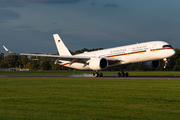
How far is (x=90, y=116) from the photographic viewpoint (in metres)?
8.95

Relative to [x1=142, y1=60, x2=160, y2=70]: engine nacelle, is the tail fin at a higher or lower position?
higher

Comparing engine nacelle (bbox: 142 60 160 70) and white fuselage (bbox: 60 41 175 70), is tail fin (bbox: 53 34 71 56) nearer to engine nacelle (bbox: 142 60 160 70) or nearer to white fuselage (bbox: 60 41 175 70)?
white fuselage (bbox: 60 41 175 70)

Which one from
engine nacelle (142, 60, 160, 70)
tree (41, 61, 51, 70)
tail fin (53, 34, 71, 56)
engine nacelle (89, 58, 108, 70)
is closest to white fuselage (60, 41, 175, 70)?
engine nacelle (89, 58, 108, 70)

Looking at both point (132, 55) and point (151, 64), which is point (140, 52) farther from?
point (151, 64)

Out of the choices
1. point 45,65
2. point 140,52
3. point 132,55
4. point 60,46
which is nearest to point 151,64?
point 132,55

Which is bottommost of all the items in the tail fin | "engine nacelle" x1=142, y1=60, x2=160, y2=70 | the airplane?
"engine nacelle" x1=142, y1=60, x2=160, y2=70

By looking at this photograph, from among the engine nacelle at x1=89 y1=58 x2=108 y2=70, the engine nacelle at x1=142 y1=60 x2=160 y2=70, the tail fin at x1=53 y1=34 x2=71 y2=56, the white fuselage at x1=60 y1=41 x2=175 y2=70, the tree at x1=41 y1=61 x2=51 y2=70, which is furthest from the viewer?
the tree at x1=41 y1=61 x2=51 y2=70

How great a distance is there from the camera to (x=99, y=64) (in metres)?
40.2

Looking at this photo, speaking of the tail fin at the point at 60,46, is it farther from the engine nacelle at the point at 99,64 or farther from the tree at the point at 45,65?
the tree at the point at 45,65

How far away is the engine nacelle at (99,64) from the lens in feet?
132

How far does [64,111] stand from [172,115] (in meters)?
4.05

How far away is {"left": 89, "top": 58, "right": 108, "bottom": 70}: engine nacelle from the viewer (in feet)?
132

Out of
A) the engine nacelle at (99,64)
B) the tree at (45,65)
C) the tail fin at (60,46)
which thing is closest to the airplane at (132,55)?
the engine nacelle at (99,64)

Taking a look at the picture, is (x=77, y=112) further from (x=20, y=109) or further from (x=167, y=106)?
(x=167, y=106)
